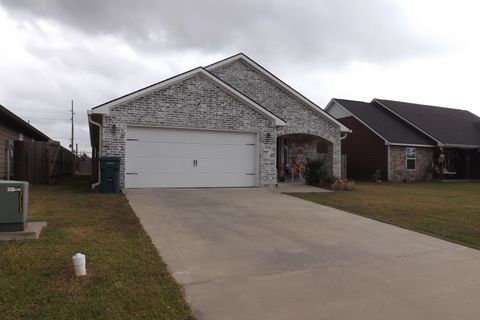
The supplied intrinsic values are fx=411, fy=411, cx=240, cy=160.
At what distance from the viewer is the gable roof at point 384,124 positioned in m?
26.0

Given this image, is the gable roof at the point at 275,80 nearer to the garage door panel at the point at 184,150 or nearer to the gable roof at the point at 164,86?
the gable roof at the point at 164,86

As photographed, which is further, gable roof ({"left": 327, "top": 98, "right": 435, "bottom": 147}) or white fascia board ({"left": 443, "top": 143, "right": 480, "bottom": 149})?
white fascia board ({"left": 443, "top": 143, "right": 480, "bottom": 149})

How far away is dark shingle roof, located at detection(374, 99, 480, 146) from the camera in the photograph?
91.6 feet

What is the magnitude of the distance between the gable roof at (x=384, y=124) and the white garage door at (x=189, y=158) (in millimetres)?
12838

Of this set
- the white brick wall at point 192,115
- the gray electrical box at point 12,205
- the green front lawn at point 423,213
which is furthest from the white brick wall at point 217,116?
the gray electrical box at point 12,205

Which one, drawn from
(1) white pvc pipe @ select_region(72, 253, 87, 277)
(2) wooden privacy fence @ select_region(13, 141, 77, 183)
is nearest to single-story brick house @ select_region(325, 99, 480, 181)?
(2) wooden privacy fence @ select_region(13, 141, 77, 183)

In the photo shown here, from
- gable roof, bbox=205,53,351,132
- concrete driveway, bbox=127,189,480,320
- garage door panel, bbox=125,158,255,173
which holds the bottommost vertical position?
concrete driveway, bbox=127,189,480,320

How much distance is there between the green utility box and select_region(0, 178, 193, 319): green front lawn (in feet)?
17.0

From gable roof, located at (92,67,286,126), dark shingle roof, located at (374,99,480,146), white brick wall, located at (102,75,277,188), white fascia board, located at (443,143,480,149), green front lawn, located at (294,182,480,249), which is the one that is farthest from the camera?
dark shingle roof, located at (374,99,480,146)

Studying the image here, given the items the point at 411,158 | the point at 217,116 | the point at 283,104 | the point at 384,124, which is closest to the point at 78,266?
the point at 217,116

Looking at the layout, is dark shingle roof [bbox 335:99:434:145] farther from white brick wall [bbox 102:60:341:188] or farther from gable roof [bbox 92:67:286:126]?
gable roof [bbox 92:67:286:126]

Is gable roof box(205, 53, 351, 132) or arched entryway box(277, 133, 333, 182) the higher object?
gable roof box(205, 53, 351, 132)

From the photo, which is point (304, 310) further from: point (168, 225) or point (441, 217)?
point (441, 217)

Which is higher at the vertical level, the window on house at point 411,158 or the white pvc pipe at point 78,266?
the window on house at point 411,158
